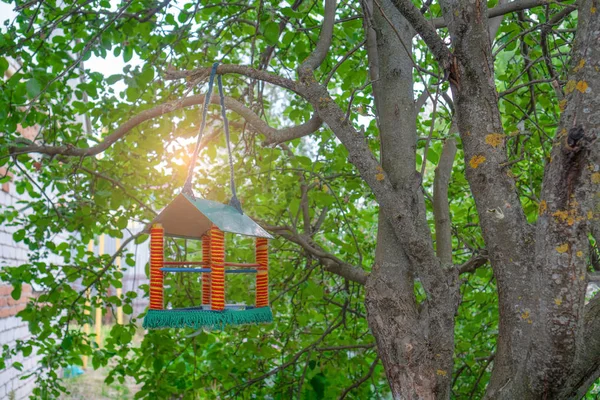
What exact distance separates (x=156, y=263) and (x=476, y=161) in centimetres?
112

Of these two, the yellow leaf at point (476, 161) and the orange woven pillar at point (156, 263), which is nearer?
the yellow leaf at point (476, 161)

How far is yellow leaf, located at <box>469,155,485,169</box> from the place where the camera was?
194cm

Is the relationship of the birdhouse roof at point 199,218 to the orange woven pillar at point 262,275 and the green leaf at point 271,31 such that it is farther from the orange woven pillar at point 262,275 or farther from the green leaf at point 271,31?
the green leaf at point 271,31

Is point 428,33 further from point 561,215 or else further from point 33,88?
point 33,88

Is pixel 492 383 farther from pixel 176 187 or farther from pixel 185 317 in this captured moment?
pixel 176 187

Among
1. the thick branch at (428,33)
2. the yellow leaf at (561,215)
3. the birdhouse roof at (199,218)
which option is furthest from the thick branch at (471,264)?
the yellow leaf at (561,215)

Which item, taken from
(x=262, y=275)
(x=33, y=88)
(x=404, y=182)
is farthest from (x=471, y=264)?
(x=33, y=88)

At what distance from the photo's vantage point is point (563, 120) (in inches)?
62.6

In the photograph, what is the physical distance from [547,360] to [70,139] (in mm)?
3286

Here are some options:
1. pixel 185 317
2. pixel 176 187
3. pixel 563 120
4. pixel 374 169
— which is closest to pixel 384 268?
pixel 374 169

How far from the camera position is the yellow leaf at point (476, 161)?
1937 mm

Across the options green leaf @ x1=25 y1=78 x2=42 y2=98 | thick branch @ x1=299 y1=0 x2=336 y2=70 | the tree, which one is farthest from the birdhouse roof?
green leaf @ x1=25 y1=78 x2=42 y2=98

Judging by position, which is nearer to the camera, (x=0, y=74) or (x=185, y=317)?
(x=185, y=317)

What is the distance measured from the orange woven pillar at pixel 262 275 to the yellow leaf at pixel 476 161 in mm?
841
